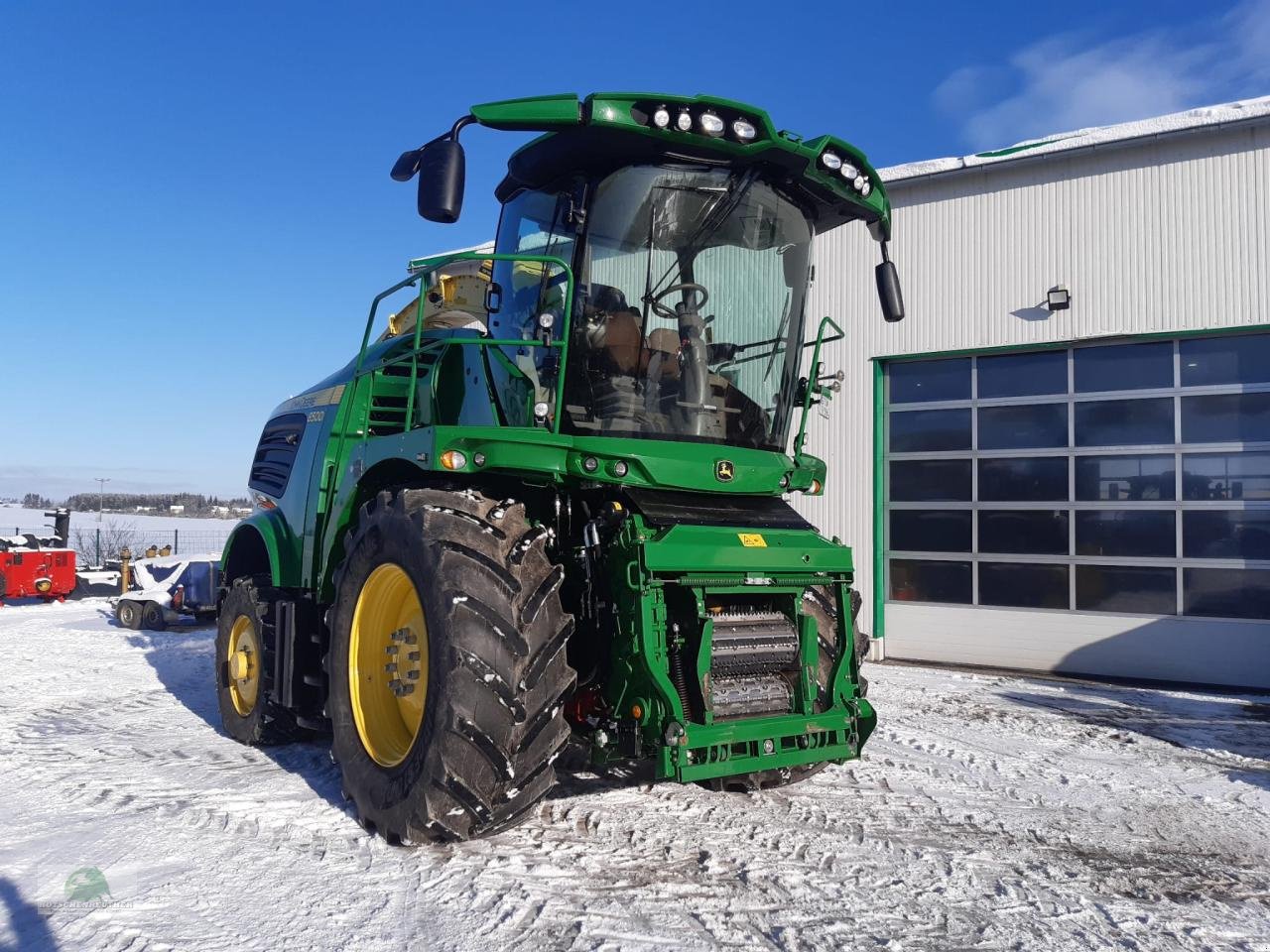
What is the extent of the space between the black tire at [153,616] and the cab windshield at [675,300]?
1210 centimetres

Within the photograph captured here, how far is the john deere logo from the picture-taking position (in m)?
3.52

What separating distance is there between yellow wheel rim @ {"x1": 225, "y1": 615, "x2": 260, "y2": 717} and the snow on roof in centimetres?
905

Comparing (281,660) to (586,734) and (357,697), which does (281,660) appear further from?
(586,734)

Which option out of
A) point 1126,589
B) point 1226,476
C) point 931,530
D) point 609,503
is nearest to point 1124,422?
point 1226,476

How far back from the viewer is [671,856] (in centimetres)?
405

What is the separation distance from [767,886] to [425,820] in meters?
1.37

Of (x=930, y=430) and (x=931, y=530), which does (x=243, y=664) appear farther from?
(x=930, y=430)

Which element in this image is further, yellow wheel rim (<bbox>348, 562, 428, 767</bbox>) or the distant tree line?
the distant tree line

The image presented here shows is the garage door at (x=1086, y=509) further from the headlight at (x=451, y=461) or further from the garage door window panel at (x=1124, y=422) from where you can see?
the headlight at (x=451, y=461)

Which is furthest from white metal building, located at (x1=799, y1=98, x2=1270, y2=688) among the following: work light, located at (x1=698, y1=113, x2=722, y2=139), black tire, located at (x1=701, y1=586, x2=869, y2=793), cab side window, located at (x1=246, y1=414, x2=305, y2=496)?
work light, located at (x1=698, y1=113, x2=722, y2=139)

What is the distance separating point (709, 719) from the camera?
3959 millimetres

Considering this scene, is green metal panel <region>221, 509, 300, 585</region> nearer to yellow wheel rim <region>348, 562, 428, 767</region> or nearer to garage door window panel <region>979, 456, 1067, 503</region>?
yellow wheel rim <region>348, 562, 428, 767</region>

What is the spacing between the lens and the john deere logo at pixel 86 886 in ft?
11.5

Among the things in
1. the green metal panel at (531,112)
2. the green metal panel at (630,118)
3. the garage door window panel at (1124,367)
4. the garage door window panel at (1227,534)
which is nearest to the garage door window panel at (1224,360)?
the garage door window panel at (1124,367)
